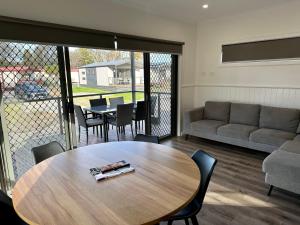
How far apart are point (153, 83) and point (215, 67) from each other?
4.86ft

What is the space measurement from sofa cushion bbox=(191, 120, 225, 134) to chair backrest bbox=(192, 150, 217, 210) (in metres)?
2.15

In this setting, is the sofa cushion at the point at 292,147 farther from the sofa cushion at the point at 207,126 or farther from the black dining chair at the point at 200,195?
the black dining chair at the point at 200,195

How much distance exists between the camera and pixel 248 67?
412cm

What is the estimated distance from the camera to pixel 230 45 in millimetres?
4309

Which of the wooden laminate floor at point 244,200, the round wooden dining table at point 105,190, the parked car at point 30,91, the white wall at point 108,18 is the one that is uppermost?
the white wall at point 108,18

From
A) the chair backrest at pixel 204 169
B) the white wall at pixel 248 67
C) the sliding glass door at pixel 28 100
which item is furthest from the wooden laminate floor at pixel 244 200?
the sliding glass door at pixel 28 100

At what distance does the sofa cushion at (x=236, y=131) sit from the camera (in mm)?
3592

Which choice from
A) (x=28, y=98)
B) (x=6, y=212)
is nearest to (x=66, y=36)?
(x=28, y=98)

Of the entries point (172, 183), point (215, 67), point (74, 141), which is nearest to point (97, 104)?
point (74, 141)

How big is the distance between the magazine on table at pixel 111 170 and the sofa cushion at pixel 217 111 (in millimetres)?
3132

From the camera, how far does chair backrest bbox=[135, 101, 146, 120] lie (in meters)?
4.27

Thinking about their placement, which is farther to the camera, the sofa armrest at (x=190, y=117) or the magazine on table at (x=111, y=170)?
the sofa armrest at (x=190, y=117)

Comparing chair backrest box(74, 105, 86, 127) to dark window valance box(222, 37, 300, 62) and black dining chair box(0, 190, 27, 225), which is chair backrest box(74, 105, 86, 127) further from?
dark window valance box(222, 37, 300, 62)

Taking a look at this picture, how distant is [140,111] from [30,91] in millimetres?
2156
